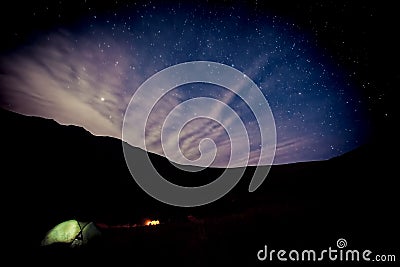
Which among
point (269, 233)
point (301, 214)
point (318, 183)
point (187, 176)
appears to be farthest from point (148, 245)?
point (187, 176)

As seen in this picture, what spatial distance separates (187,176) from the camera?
4791cm

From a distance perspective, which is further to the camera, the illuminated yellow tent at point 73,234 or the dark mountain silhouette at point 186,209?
the illuminated yellow tent at point 73,234

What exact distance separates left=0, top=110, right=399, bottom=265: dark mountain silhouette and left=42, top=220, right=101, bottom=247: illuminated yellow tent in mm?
1584

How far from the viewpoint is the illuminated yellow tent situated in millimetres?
9234

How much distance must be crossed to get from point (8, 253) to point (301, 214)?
46.0ft

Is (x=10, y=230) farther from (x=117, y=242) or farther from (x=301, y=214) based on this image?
(x=301, y=214)

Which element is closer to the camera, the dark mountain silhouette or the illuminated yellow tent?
the dark mountain silhouette

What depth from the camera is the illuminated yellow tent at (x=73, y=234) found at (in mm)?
9234

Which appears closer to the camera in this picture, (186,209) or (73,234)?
(73,234)

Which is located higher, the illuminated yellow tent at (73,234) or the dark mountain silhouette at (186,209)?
the dark mountain silhouette at (186,209)

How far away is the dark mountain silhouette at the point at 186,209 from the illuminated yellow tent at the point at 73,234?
1584 millimetres

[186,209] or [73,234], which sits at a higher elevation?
[186,209]

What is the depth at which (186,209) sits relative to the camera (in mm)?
28641

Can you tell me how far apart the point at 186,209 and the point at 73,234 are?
20.5 meters
